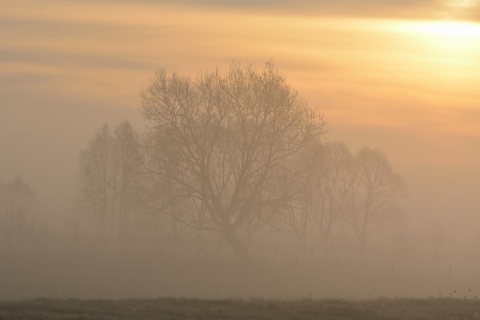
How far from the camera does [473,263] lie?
3716 inches

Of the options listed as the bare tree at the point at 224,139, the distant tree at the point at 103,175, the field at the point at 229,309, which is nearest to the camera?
the field at the point at 229,309

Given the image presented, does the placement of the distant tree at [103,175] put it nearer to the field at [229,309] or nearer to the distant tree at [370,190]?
the distant tree at [370,190]

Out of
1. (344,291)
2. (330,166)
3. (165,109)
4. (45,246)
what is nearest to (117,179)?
(45,246)

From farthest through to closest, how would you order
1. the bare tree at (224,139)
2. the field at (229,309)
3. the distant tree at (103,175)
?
the distant tree at (103,175) < the bare tree at (224,139) < the field at (229,309)

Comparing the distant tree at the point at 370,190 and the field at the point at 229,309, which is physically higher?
the distant tree at the point at 370,190

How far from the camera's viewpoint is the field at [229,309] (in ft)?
76.0

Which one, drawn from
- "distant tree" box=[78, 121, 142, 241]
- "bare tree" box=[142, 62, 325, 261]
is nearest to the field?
"bare tree" box=[142, 62, 325, 261]

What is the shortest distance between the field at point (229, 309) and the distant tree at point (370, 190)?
5986cm

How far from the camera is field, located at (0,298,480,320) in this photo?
76.0 ft

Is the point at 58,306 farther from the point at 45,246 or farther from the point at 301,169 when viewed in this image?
the point at 45,246

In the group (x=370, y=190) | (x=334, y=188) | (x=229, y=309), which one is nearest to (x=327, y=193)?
(x=334, y=188)

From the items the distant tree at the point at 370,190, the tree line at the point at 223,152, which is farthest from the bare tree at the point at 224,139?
the distant tree at the point at 370,190

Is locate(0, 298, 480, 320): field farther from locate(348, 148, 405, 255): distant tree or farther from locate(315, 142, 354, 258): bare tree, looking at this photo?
locate(348, 148, 405, 255): distant tree

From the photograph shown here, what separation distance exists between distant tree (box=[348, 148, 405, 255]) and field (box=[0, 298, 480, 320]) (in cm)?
5986
